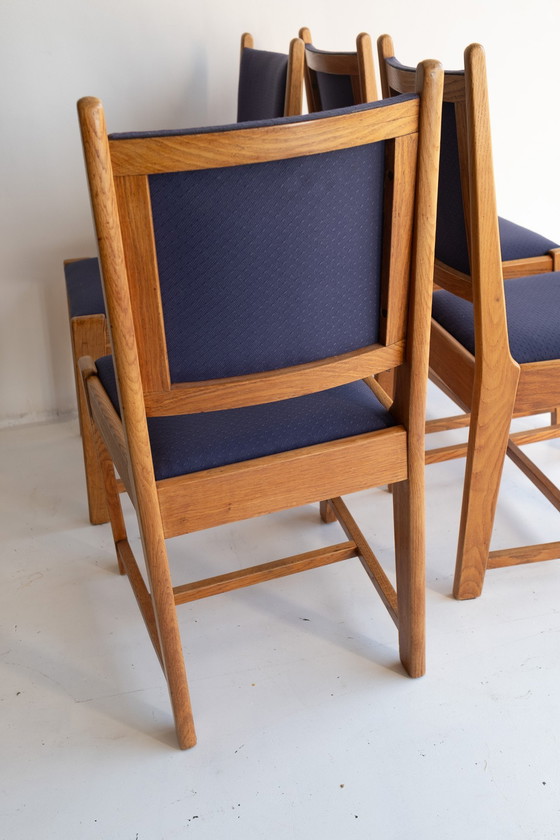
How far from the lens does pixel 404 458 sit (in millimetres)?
1204

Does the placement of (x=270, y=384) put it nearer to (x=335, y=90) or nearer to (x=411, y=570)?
(x=411, y=570)

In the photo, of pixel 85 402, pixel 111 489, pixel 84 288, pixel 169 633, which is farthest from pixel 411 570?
pixel 84 288

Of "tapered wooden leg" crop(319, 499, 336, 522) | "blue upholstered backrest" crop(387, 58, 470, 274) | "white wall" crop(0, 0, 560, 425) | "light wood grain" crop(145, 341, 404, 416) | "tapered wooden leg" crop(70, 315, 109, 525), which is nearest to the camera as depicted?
"light wood grain" crop(145, 341, 404, 416)

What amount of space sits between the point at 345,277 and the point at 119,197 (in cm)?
31

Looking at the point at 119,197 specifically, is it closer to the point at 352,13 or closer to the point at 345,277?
the point at 345,277

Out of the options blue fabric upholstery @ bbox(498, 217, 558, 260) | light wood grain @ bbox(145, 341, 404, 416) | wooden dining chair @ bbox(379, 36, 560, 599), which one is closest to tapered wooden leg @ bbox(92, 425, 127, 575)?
light wood grain @ bbox(145, 341, 404, 416)

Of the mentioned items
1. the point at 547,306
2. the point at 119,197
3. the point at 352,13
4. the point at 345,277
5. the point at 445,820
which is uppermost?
the point at 352,13

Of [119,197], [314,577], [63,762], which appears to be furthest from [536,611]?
[119,197]

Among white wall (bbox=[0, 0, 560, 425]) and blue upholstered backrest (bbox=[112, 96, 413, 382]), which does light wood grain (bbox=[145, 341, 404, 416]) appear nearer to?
blue upholstered backrest (bbox=[112, 96, 413, 382])

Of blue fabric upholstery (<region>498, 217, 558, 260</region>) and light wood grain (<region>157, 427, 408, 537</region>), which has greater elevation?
blue fabric upholstery (<region>498, 217, 558, 260</region>)

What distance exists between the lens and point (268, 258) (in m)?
0.97

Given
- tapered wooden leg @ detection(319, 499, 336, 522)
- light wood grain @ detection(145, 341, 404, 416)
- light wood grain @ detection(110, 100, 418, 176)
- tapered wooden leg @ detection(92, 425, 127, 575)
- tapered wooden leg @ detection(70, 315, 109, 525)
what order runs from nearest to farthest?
1. light wood grain @ detection(110, 100, 418, 176)
2. light wood grain @ detection(145, 341, 404, 416)
3. tapered wooden leg @ detection(92, 425, 127, 575)
4. tapered wooden leg @ detection(70, 315, 109, 525)
5. tapered wooden leg @ detection(319, 499, 336, 522)

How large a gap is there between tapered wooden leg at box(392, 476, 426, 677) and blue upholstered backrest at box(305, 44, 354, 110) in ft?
2.97

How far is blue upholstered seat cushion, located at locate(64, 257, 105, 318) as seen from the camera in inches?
66.2
